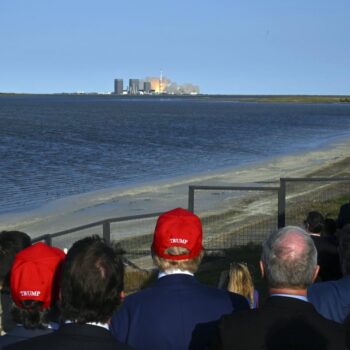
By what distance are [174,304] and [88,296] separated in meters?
0.65

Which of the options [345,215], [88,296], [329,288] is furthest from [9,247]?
[345,215]

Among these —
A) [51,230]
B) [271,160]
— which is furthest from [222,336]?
[271,160]

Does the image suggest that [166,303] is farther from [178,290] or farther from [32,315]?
[32,315]

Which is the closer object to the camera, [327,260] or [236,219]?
[327,260]

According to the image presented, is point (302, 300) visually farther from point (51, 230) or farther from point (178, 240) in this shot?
point (51, 230)

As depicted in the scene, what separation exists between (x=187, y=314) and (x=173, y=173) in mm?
33640

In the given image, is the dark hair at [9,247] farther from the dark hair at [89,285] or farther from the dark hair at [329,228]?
the dark hair at [329,228]

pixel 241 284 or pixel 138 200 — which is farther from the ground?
pixel 241 284

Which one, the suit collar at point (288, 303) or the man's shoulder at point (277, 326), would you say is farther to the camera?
the suit collar at point (288, 303)

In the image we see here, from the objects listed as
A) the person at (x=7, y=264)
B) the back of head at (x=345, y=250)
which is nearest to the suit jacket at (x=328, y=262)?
the back of head at (x=345, y=250)

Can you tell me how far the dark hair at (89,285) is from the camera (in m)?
3.24

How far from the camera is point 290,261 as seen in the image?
353 cm

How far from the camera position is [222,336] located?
132 inches

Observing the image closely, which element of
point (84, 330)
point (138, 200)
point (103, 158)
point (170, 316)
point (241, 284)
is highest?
point (84, 330)
